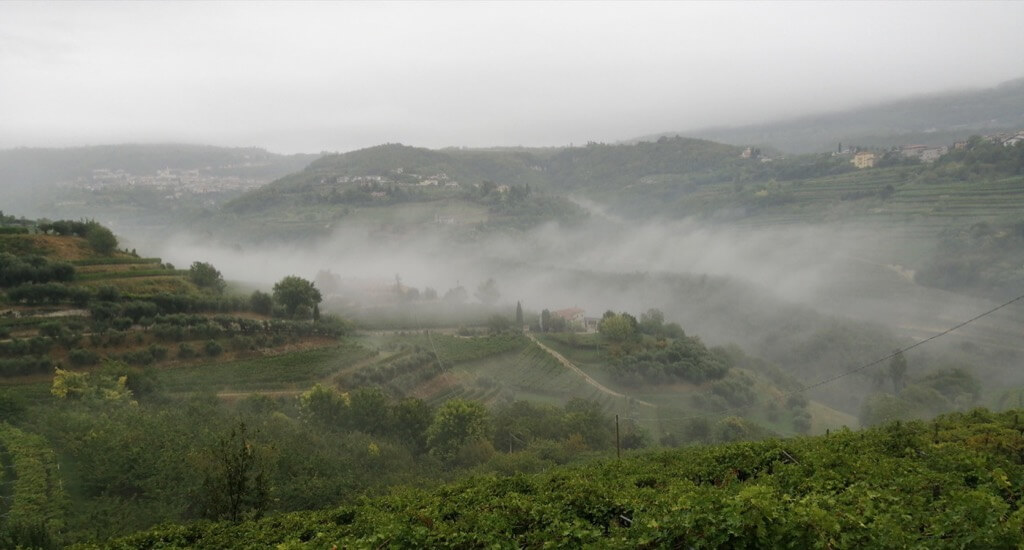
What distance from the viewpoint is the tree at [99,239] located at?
1608 inches

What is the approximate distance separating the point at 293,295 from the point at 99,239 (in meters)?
14.3

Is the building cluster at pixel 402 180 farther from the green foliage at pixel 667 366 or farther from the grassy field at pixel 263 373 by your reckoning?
the grassy field at pixel 263 373

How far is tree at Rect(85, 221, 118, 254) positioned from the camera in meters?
40.8

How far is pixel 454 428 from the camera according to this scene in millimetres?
28484

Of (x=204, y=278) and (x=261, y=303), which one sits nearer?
(x=261, y=303)

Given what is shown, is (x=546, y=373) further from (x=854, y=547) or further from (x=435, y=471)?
(x=854, y=547)

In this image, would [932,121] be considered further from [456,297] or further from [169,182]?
[169,182]

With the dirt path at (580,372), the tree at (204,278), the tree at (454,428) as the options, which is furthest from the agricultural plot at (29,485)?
the dirt path at (580,372)

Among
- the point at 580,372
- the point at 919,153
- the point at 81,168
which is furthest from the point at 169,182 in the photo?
the point at 919,153

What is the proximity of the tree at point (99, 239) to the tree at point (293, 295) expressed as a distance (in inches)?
484

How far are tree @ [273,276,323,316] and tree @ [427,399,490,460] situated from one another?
18.2 meters

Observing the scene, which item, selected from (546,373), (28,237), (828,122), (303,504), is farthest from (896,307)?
(828,122)

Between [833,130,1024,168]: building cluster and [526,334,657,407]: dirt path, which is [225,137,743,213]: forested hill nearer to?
[833,130,1024,168]: building cluster

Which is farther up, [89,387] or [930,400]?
[89,387]
